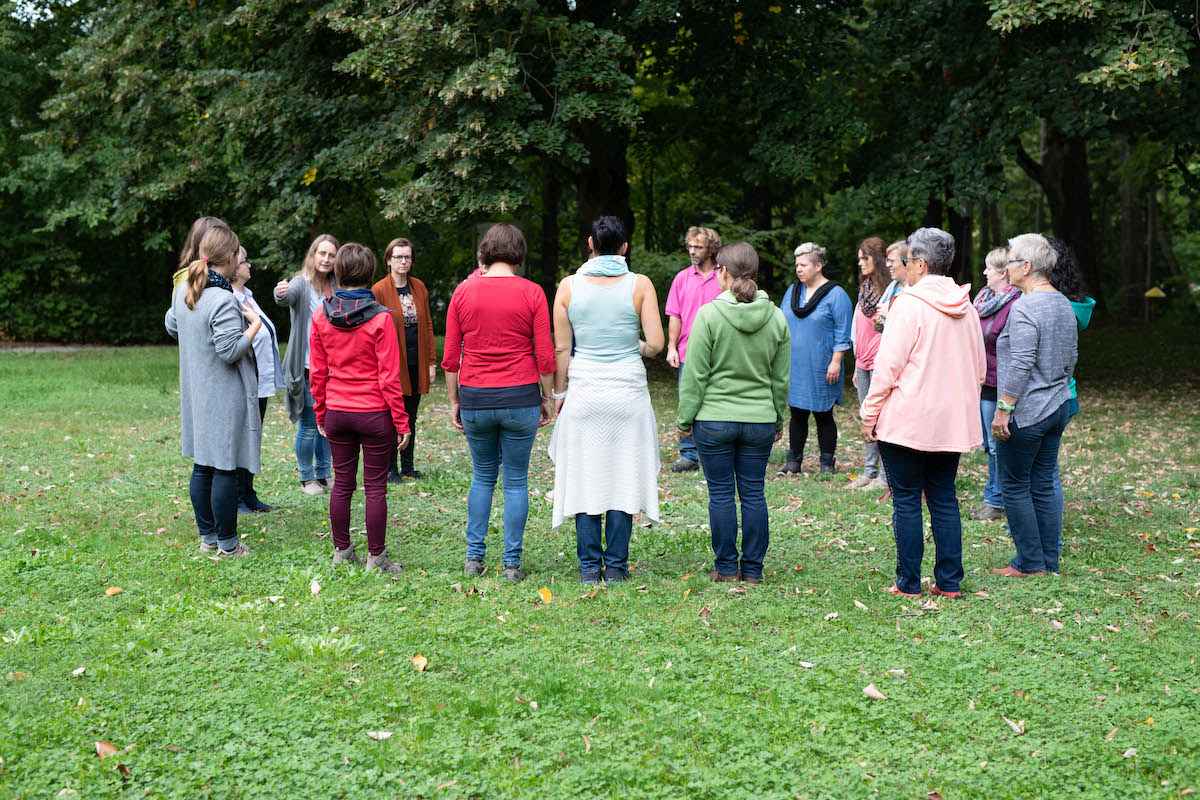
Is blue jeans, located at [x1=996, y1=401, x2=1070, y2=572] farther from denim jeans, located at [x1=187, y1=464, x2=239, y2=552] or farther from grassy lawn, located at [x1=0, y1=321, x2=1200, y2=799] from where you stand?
denim jeans, located at [x1=187, y1=464, x2=239, y2=552]

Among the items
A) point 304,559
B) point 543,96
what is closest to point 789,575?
point 304,559

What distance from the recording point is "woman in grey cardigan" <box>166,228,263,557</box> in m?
5.99

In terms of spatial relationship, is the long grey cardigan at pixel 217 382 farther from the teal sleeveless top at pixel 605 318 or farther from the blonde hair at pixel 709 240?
the blonde hair at pixel 709 240

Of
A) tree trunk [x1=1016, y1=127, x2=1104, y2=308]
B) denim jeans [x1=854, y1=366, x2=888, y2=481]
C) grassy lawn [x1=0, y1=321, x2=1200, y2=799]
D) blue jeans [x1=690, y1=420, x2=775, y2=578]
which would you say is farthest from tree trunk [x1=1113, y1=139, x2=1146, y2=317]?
blue jeans [x1=690, y1=420, x2=775, y2=578]

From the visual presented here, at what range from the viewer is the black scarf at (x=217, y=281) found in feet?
19.9

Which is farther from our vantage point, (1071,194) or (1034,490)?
(1071,194)

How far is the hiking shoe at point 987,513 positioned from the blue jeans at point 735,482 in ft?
8.12

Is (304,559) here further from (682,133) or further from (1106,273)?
(1106,273)

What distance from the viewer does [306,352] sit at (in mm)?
8078

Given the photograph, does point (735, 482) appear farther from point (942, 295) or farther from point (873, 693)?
point (873, 693)

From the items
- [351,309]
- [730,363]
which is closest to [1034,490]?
[730,363]

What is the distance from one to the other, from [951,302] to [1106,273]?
36.6 m

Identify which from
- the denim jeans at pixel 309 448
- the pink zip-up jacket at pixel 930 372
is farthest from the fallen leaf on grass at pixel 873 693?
the denim jeans at pixel 309 448

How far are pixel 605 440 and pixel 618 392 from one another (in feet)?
Answer: 0.91
